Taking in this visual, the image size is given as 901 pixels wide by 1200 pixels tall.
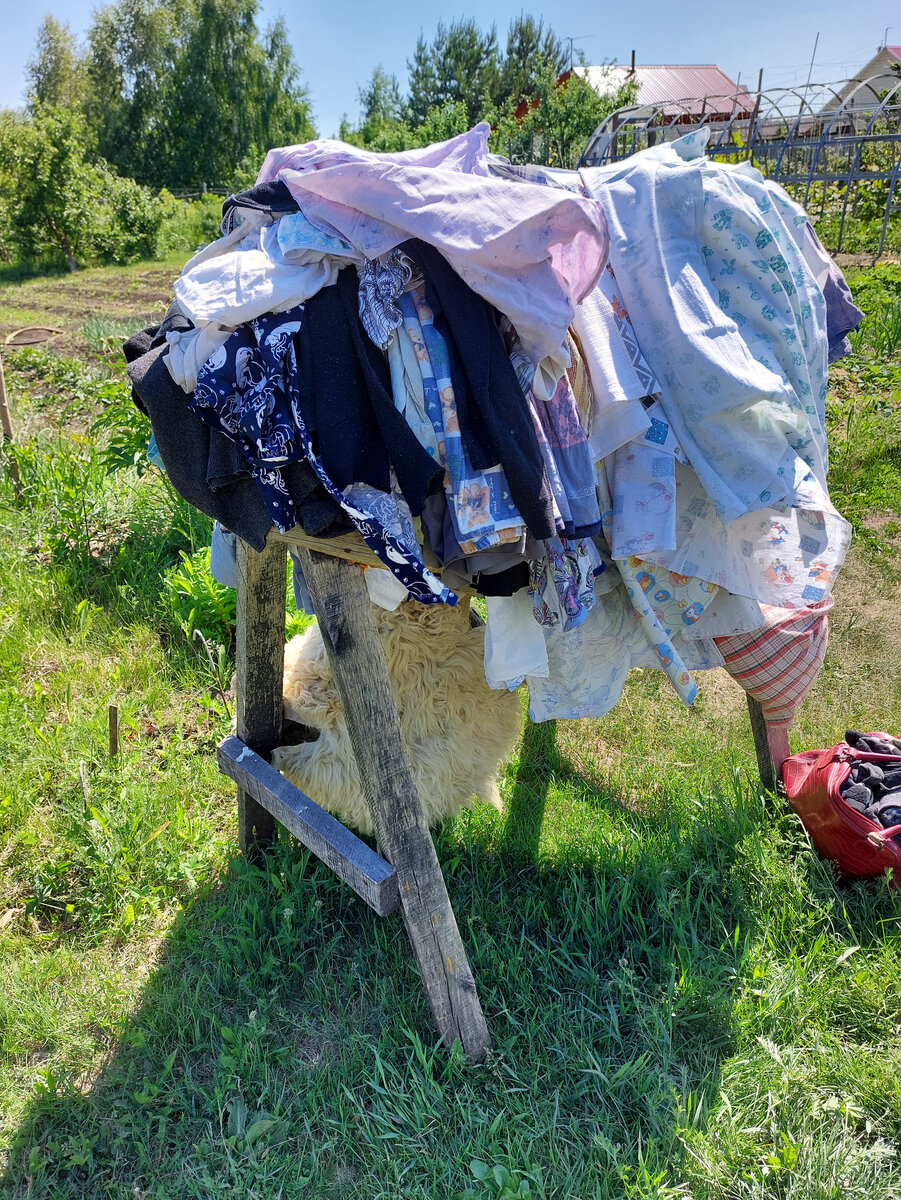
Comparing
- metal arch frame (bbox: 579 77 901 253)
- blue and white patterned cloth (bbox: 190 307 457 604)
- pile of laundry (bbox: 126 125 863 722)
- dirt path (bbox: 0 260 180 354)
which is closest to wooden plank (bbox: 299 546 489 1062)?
pile of laundry (bbox: 126 125 863 722)

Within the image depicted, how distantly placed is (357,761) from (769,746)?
1572 millimetres

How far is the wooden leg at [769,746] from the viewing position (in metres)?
2.54

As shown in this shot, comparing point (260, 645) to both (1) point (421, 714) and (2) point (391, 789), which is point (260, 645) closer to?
(1) point (421, 714)

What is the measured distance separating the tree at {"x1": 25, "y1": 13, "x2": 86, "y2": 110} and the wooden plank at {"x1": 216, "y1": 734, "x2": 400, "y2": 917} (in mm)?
48368

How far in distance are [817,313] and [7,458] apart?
4.42m

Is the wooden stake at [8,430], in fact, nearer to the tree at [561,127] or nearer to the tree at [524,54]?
the tree at [561,127]

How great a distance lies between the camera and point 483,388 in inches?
53.4

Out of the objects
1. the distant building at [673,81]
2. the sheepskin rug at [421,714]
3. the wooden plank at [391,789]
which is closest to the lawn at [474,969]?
the wooden plank at [391,789]

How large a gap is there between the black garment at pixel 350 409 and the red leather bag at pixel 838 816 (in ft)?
5.61

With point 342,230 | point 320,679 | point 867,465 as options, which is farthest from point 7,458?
point 867,465

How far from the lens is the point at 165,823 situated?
2.55 metres

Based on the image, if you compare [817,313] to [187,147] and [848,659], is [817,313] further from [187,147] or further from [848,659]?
[187,147]

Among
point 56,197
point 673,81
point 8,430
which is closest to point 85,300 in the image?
point 56,197

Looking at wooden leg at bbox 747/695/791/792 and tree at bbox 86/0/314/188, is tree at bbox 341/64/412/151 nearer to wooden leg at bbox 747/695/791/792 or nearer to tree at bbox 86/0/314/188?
tree at bbox 86/0/314/188
